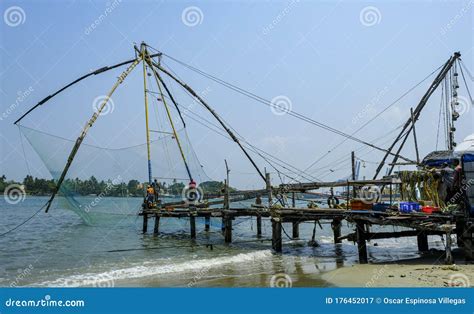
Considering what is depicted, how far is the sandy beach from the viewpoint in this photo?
29.4 ft

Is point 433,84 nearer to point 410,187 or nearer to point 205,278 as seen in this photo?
point 410,187

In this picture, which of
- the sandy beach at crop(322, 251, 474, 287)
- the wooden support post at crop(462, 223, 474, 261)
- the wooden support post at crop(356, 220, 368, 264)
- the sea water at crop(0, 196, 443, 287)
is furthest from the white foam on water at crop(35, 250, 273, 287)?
the wooden support post at crop(462, 223, 474, 261)

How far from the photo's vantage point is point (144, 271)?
12.7 m

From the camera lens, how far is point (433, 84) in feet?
61.9

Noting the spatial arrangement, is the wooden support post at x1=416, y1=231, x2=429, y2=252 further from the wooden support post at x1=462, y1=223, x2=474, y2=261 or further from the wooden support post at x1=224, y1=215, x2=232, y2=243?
the wooden support post at x1=224, y1=215, x2=232, y2=243

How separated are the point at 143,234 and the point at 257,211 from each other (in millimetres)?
8655

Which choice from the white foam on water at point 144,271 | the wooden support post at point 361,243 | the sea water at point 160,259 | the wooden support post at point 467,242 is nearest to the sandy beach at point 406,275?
the wooden support post at point 467,242

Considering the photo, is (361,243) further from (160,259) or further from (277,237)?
(160,259)

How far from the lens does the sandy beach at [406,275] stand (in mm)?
8961

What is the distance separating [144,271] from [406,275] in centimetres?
749

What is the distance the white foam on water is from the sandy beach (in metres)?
3.98

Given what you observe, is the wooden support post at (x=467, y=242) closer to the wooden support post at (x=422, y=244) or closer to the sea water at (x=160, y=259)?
the sea water at (x=160, y=259)

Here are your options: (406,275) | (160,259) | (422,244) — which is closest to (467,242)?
(406,275)

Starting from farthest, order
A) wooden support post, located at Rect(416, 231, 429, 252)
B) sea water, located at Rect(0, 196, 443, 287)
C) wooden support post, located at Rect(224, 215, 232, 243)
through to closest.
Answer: wooden support post, located at Rect(224, 215, 232, 243)
wooden support post, located at Rect(416, 231, 429, 252)
sea water, located at Rect(0, 196, 443, 287)
